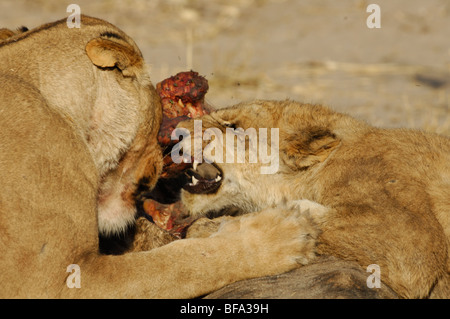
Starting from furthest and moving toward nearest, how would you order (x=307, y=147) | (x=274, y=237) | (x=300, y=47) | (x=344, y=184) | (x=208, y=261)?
1. (x=300, y=47)
2. (x=307, y=147)
3. (x=344, y=184)
4. (x=274, y=237)
5. (x=208, y=261)

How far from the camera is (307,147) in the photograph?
4.18 meters

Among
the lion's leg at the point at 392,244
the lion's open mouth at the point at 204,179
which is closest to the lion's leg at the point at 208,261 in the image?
the lion's leg at the point at 392,244

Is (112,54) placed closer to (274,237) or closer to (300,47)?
(274,237)

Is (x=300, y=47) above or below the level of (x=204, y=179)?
above

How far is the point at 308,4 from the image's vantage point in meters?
12.6

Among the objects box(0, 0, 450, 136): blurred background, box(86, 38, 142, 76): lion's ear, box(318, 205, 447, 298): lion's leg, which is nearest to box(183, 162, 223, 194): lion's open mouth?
box(86, 38, 142, 76): lion's ear

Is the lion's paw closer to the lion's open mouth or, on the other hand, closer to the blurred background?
the lion's open mouth

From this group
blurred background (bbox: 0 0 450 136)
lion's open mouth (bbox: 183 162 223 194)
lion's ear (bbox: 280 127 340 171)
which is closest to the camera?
lion's ear (bbox: 280 127 340 171)

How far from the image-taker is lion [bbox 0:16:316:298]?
126 inches

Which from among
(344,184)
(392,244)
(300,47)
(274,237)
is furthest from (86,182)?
(300,47)

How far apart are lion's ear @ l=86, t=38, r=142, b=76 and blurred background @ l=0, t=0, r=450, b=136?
13.0ft

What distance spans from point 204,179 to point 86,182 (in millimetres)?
1203
